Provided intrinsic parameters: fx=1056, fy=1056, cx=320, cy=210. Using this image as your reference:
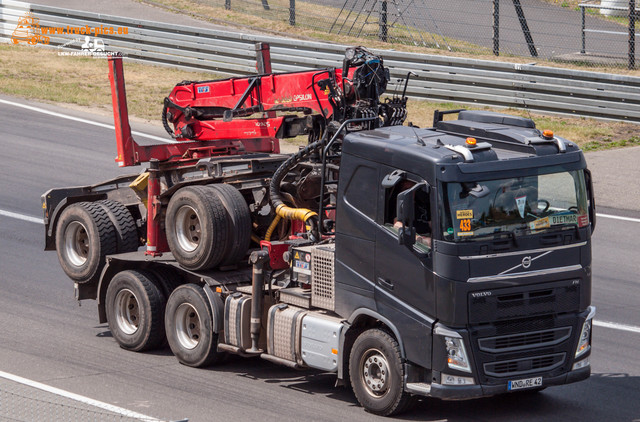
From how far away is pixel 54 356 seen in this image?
12.8 meters

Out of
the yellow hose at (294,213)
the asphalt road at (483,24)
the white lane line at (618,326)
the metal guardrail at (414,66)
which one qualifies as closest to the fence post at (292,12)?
the asphalt road at (483,24)

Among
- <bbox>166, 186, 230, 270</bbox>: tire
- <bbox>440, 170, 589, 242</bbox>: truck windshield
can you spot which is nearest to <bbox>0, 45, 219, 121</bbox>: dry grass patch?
<bbox>166, 186, 230, 270</bbox>: tire

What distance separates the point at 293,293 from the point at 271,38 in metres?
16.0

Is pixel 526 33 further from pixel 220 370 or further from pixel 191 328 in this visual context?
pixel 220 370

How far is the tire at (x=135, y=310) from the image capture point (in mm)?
12711

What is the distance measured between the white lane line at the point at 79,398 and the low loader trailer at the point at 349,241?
4.97 feet

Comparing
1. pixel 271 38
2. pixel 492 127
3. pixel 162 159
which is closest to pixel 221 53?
pixel 271 38

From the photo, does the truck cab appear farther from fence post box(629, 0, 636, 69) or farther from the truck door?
fence post box(629, 0, 636, 69)

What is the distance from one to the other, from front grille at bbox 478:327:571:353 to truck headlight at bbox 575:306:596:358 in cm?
21

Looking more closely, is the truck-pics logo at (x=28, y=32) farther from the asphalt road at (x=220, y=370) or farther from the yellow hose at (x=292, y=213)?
the yellow hose at (x=292, y=213)

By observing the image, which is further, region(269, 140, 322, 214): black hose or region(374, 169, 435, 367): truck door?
region(269, 140, 322, 214): black hose

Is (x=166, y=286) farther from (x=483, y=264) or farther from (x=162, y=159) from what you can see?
(x=483, y=264)

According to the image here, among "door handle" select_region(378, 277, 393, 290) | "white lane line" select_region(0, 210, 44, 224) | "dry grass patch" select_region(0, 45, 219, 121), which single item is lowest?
"white lane line" select_region(0, 210, 44, 224)

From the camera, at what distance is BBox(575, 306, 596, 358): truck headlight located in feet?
34.3
